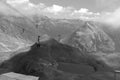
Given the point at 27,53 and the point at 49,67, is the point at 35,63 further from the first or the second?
the point at 27,53

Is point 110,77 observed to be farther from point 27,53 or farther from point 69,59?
point 27,53

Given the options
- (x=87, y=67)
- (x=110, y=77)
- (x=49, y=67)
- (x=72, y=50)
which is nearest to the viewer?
(x=49, y=67)

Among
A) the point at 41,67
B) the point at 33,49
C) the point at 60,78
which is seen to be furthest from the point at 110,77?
the point at 33,49

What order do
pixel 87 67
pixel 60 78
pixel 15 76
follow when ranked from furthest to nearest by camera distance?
pixel 87 67, pixel 60 78, pixel 15 76

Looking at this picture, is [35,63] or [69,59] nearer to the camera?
[35,63]

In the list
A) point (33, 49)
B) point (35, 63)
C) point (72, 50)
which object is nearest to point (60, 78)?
point (35, 63)

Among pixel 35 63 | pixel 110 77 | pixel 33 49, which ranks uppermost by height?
pixel 33 49

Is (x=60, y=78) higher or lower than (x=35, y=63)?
lower

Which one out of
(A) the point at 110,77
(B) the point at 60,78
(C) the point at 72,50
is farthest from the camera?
(C) the point at 72,50

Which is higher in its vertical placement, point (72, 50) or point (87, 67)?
point (72, 50)
